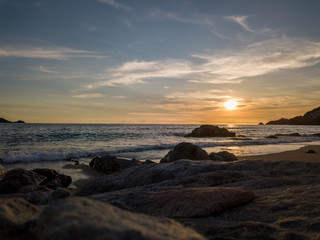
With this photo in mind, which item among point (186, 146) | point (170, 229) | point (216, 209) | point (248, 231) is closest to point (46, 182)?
point (186, 146)

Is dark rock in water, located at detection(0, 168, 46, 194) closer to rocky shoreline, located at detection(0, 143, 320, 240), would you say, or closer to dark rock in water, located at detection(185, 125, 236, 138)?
rocky shoreline, located at detection(0, 143, 320, 240)

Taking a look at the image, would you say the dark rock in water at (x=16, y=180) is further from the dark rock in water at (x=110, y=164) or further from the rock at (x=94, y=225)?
the rock at (x=94, y=225)

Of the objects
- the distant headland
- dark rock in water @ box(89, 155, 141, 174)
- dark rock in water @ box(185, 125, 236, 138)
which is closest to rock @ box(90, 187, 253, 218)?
dark rock in water @ box(89, 155, 141, 174)

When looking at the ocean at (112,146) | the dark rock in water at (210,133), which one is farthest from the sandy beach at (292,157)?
the dark rock in water at (210,133)

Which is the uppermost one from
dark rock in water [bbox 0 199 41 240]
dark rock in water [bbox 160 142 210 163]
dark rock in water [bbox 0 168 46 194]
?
dark rock in water [bbox 0 199 41 240]

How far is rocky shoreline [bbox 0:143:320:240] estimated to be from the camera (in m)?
0.98

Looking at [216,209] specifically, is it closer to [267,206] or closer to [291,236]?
[267,206]

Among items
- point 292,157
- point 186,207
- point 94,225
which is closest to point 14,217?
point 94,225

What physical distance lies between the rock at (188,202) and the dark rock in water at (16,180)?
16.4 ft

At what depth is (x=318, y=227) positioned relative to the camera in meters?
2.15

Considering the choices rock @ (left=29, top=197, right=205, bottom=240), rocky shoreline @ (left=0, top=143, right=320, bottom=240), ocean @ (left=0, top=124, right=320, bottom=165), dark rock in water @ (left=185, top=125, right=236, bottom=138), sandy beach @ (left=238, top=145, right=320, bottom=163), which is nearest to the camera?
rock @ (left=29, top=197, right=205, bottom=240)

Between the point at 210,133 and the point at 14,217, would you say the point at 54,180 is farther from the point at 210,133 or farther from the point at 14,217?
the point at 210,133

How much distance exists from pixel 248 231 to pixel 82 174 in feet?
31.3

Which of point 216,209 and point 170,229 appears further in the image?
point 216,209
